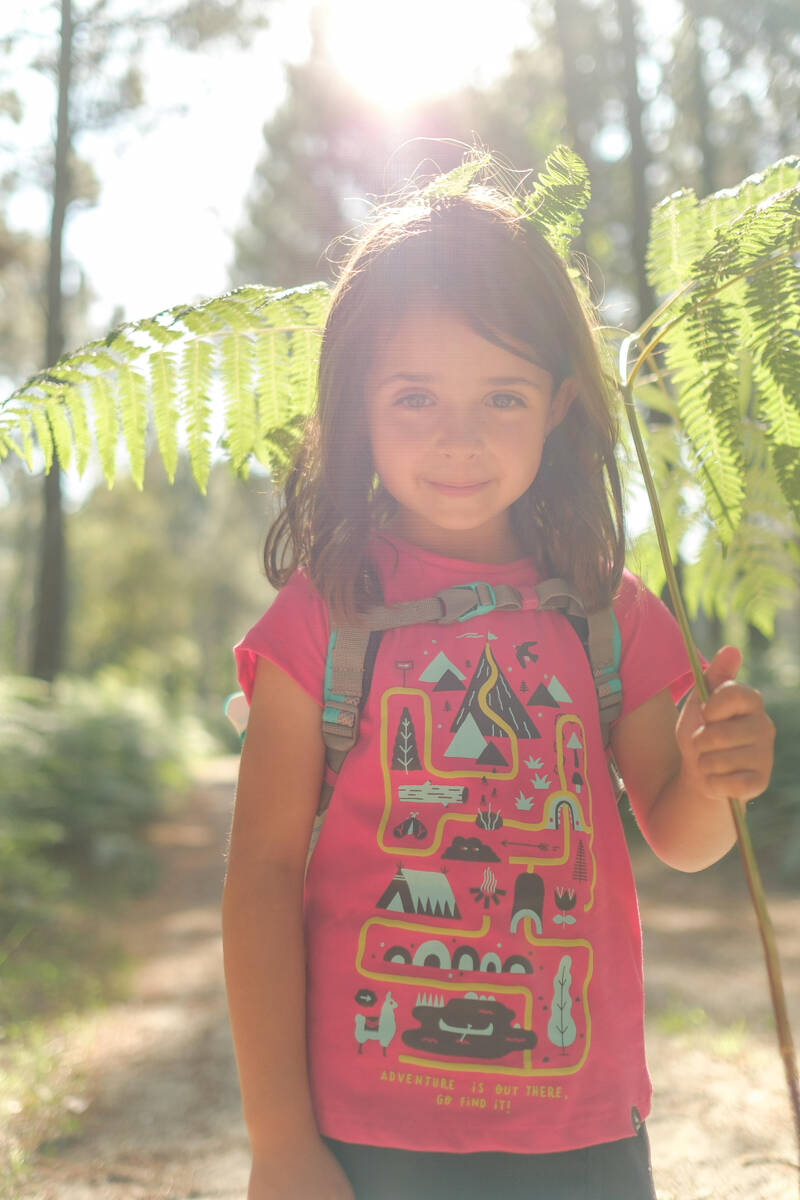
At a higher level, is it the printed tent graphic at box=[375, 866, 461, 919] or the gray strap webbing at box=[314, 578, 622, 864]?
the gray strap webbing at box=[314, 578, 622, 864]

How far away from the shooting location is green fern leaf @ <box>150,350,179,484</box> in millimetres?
1707

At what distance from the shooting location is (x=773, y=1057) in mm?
3320

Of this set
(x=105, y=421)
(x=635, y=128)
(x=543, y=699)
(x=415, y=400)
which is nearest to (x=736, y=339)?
(x=415, y=400)

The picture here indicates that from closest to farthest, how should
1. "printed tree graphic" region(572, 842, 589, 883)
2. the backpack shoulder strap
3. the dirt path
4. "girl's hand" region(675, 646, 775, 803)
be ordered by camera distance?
1. "girl's hand" region(675, 646, 775, 803)
2. "printed tree graphic" region(572, 842, 589, 883)
3. the backpack shoulder strap
4. the dirt path

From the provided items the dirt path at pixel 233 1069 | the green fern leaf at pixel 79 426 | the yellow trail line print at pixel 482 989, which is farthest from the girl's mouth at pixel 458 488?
the dirt path at pixel 233 1069

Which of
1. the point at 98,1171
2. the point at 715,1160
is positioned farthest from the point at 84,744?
the point at 715,1160

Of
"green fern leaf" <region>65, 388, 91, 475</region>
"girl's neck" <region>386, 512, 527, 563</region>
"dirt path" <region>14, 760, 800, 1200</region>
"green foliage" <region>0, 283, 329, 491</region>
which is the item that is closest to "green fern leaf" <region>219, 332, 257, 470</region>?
"green foliage" <region>0, 283, 329, 491</region>

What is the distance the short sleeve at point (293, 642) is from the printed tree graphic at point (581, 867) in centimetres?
40

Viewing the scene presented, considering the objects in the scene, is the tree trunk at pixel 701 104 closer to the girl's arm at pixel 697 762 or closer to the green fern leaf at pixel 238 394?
the green fern leaf at pixel 238 394

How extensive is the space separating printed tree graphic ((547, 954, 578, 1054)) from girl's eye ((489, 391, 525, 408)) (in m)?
0.74

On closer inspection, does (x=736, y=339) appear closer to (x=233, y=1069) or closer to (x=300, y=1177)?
(x=300, y=1177)

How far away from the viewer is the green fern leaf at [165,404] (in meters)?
1.71

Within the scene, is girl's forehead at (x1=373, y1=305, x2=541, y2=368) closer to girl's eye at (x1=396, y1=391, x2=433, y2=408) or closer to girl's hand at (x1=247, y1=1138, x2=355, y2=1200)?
girl's eye at (x1=396, y1=391, x2=433, y2=408)

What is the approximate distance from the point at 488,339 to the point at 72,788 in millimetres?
6711
